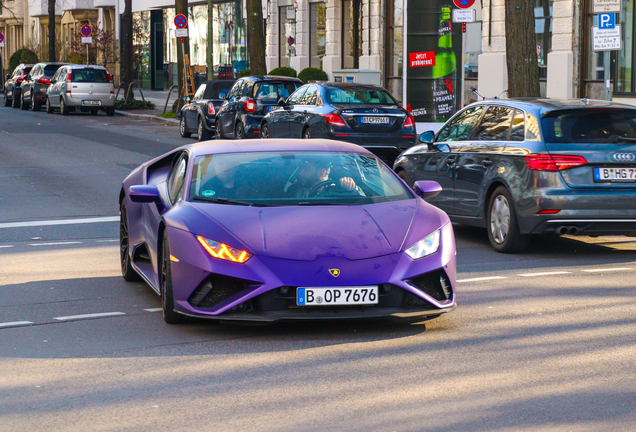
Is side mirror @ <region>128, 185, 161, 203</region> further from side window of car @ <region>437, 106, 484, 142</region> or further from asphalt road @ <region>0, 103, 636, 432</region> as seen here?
side window of car @ <region>437, 106, 484, 142</region>

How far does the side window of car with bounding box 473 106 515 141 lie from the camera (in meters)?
10.8

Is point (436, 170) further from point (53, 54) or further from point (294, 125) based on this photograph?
point (53, 54)

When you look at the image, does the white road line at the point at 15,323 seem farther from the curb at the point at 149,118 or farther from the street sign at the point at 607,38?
the curb at the point at 149,118

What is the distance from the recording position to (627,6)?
25.4 meters

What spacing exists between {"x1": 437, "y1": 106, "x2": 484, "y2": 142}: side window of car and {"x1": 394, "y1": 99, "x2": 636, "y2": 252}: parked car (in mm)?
465

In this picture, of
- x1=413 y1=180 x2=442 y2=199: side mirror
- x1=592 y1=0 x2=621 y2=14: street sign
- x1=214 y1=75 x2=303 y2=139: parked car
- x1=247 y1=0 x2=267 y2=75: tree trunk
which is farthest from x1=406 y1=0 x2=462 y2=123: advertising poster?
x1=413 y1=180 x2=442 y2=199: side mirror

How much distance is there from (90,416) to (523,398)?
2101mm

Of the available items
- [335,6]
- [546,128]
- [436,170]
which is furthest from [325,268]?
[335,6]

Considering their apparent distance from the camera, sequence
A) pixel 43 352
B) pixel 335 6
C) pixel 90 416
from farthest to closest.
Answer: pixel 335 6 → pixel 43 352 → pixel 90 416

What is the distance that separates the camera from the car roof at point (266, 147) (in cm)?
777

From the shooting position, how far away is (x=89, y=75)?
3872 centimetres

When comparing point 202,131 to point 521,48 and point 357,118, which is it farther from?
point 521,48

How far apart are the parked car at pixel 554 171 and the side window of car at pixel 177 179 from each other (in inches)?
142

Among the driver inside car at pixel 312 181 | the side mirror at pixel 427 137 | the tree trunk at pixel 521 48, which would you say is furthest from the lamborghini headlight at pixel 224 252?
the tree trunk at pixel 521 48
